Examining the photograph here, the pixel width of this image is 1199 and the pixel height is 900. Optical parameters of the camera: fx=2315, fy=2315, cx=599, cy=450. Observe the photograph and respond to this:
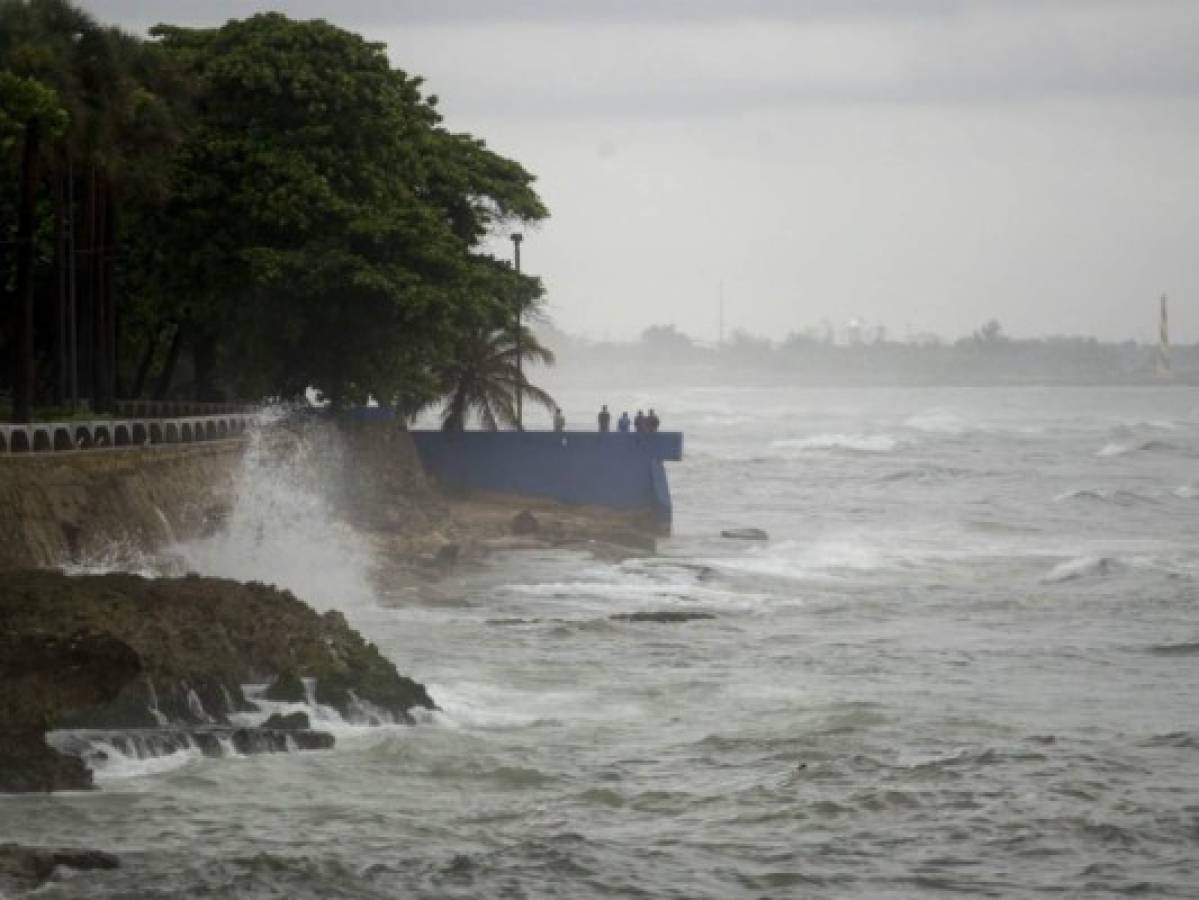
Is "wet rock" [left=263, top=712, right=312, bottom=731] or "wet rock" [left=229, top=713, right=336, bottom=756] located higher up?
"wet rock" [left=263, top=712, right=312, bottom=731]

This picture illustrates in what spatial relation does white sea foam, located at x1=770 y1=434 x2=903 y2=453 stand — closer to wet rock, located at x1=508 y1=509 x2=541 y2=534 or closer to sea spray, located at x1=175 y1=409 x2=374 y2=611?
wet rock, located at x1=508 y1=509 x2=541 y2=534

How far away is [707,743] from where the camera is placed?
2230cm

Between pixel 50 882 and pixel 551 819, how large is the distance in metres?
4.48

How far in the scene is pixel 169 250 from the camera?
144 ft

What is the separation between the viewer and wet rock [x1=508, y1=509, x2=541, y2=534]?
46062 mm

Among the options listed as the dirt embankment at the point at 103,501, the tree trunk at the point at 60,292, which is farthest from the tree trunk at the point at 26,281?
the tree trunk at the point at 60,292

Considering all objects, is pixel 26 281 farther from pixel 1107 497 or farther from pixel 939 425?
pixel 939 425

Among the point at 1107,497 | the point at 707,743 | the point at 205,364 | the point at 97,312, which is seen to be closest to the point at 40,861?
the point at 707,743

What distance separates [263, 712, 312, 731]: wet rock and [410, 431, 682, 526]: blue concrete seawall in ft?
98.1

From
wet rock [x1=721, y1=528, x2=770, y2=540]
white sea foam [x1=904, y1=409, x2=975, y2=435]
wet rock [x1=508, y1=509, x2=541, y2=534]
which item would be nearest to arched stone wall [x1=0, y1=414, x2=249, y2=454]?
wet rock [x1=508, y1=509, x2=541, y2=534]

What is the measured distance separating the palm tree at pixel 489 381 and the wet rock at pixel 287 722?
3504cm

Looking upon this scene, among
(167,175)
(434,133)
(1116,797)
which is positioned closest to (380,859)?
(1116,797)

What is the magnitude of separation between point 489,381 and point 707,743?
3520cm

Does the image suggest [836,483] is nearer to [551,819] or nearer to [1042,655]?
[1042,655]
